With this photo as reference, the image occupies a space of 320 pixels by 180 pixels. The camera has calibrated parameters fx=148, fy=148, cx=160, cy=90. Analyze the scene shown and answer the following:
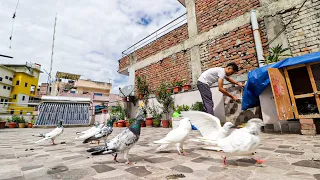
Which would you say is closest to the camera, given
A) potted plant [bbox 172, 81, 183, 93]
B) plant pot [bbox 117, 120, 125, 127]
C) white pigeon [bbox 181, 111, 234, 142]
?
white pigeon [bbox 181, 111, 234, 142]

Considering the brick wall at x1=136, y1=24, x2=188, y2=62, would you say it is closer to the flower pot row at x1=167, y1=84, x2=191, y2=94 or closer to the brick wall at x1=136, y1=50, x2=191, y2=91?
the brick wall at x1=136, y1=50, x2=191, y2=91

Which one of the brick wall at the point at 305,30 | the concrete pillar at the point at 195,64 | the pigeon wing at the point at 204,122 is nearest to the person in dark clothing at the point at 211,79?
the pigeon wing at the point at 204,122

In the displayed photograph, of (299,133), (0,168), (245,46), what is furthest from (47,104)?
(299,133)

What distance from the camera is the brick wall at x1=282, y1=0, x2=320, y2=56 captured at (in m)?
4.62

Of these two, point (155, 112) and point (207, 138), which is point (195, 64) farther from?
point (207, 138)

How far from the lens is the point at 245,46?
583 cm

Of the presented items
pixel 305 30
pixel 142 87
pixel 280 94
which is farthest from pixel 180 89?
pixel 305 30

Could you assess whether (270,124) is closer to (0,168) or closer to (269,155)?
(269,155)

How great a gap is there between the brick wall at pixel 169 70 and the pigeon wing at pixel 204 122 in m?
5.20

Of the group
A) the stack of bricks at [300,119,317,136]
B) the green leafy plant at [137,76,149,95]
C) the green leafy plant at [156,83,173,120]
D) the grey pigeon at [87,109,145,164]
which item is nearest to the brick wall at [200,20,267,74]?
the green leafy plant at [156,83,173,120]

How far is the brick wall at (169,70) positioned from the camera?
7832 mm

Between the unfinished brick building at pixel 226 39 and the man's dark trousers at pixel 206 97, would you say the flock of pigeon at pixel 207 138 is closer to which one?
the man's dark trousers at pixel 206 97

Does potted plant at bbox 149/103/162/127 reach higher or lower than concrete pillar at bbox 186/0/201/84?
lower

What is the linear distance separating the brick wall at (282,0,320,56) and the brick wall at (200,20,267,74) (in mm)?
764
